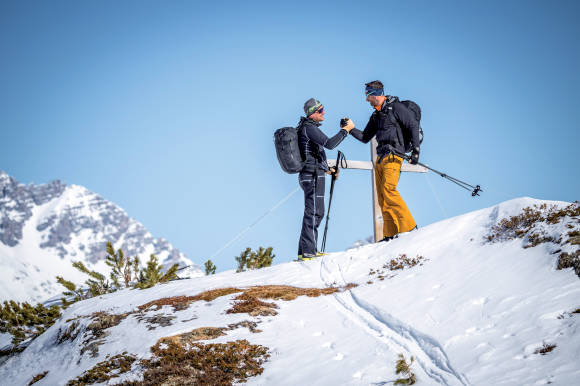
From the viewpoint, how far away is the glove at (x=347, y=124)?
36.3 feet

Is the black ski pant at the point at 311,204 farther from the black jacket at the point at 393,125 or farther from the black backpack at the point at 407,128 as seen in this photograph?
the black backpack at the point at 407,128

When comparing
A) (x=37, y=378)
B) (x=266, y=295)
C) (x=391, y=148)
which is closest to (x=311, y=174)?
(x=391, y=148)

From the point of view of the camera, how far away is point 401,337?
603 cm

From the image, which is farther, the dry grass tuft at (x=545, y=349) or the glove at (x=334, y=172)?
the glove at (x=334, y=172)

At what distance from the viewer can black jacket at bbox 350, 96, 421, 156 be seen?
10.6 meters

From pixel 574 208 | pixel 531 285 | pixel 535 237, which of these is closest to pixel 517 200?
pixel 574 208

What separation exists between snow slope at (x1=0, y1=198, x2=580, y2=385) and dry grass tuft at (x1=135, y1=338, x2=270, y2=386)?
0.18 m

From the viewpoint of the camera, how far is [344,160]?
12773 millimetres

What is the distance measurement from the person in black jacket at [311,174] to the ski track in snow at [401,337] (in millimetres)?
3202

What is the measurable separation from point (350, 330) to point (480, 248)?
3327 mm

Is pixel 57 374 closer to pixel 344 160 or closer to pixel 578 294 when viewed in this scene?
pixel 578 294

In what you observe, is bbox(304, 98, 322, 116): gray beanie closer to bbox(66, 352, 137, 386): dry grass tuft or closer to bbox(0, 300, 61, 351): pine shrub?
bbox(66, 352, 137, 386): dry grass tuft

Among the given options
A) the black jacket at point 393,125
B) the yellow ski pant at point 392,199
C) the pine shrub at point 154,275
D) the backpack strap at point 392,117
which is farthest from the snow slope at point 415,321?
the backpack strap at point 392,117

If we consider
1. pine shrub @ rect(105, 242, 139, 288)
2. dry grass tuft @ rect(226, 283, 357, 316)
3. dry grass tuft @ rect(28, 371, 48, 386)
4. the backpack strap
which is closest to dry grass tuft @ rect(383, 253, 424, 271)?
dry grass tuft @ rect(226, 283, 357, 316)
